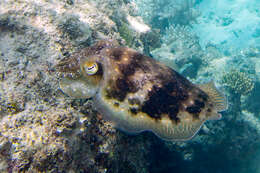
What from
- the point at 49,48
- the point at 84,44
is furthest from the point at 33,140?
the point at 84,44

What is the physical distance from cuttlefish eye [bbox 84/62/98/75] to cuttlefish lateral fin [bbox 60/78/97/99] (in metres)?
0.21

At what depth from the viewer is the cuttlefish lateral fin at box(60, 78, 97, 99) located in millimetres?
2674

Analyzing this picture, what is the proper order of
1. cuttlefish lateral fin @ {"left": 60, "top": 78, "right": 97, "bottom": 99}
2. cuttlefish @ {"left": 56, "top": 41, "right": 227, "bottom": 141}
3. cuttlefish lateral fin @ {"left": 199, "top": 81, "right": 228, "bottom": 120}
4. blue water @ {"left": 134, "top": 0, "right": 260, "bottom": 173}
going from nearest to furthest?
cuttlefish @ {"left": 56, "top": 41, "right": 227, "bottom": 141}
cuttlefish lateral fin @ {"left": 60, "top": 78, "right": 97, "bottom": 99}
cuttlefish lateral fin @ {"left": 199, "top": 81, "right": 228, "bottom": 120}
blue water @ {"left": 134, "top": 0, "right": 260, "bottom": 173}

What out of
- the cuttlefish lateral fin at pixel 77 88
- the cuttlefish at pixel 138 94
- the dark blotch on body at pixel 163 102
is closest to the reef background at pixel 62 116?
the cuttlefish lateral fin at pixel 77 88

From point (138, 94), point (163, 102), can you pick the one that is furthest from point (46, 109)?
point (163, 102)

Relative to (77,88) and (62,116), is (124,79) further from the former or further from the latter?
(62,116)

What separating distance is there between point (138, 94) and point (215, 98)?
1.37m

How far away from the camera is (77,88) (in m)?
2.73

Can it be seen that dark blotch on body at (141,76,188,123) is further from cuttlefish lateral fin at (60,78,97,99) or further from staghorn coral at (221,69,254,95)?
staghorn coral at (221,69,254,95)

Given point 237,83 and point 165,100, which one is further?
point 237,83

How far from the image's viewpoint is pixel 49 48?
315cm

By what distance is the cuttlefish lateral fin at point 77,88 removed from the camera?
8.77 feet

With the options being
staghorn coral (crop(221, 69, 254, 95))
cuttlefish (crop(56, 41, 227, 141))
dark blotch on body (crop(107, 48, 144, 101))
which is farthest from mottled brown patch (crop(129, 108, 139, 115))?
staghorn coral (crop(221, 69, 254, 95))

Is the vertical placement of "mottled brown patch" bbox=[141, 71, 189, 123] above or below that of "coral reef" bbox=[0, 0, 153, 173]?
above
